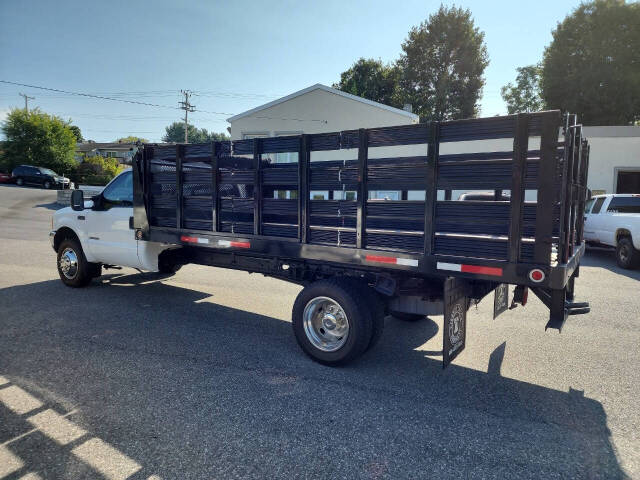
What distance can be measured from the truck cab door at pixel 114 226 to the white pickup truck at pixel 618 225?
8.94m

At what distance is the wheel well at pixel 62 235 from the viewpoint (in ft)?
23.4

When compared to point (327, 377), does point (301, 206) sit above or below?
above

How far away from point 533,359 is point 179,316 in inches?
169

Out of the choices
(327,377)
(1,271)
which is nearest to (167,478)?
(327,377)

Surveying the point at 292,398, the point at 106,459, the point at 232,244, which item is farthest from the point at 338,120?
the point at 106,459

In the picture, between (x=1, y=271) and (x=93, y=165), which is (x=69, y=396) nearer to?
(x=1, y=271)

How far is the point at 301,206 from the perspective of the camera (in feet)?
13.7

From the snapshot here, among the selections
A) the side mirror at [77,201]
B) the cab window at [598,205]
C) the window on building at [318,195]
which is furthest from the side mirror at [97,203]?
the cab window at [598,205]

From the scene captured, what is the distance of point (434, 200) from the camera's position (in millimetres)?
3447

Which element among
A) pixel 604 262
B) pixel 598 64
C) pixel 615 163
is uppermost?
pixel 598 64

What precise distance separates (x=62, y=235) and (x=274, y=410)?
5.79 meters

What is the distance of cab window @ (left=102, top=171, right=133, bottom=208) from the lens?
21.1 ft

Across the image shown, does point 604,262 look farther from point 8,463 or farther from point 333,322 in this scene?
point 8,463

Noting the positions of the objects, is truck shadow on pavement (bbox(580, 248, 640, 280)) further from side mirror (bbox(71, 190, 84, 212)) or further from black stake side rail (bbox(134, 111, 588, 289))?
side mirror (bbox(71, 190, 84, 212))
